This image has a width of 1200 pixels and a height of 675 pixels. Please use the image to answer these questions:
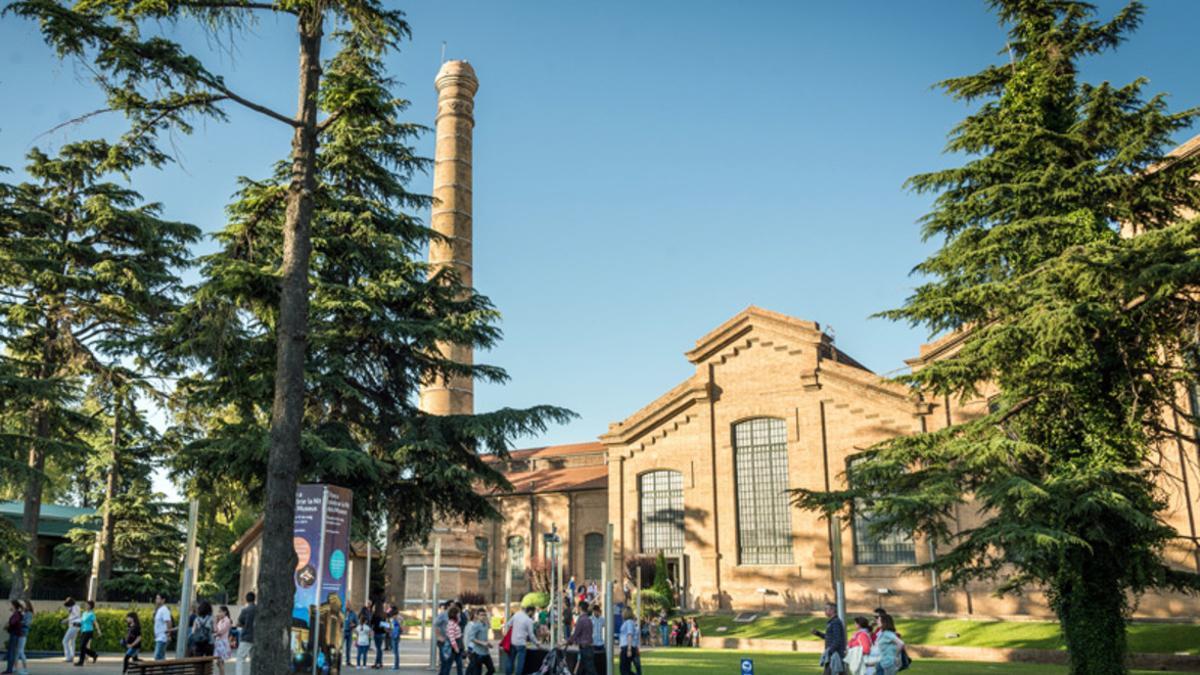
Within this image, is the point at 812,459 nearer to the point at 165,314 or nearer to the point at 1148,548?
the point at 1148,548

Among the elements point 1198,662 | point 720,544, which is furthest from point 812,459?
point 1198,662

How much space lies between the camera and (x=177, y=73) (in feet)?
35.2

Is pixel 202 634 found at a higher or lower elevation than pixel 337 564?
lower

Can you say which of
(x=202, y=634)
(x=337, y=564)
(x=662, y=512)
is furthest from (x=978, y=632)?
(x=202, y=634)

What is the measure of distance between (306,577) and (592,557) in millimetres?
30693

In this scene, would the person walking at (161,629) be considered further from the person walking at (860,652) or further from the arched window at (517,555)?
the arched window at (517,555)

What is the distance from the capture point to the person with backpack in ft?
49.8

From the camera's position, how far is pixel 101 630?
2344cm

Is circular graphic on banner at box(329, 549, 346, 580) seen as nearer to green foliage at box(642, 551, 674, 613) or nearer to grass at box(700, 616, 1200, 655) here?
grass at box(700, 616, 1200, 655)

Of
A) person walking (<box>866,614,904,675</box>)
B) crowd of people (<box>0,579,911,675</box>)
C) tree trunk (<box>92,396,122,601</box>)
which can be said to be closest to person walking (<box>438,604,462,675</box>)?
crowd of people (<box>0,579,911,675</box>)

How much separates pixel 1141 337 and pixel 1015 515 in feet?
13.9

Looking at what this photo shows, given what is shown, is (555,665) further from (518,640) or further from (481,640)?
(481,640)

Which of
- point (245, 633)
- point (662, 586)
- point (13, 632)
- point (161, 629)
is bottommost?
point (662, 586)

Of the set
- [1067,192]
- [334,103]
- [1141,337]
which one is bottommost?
[1141,337]
